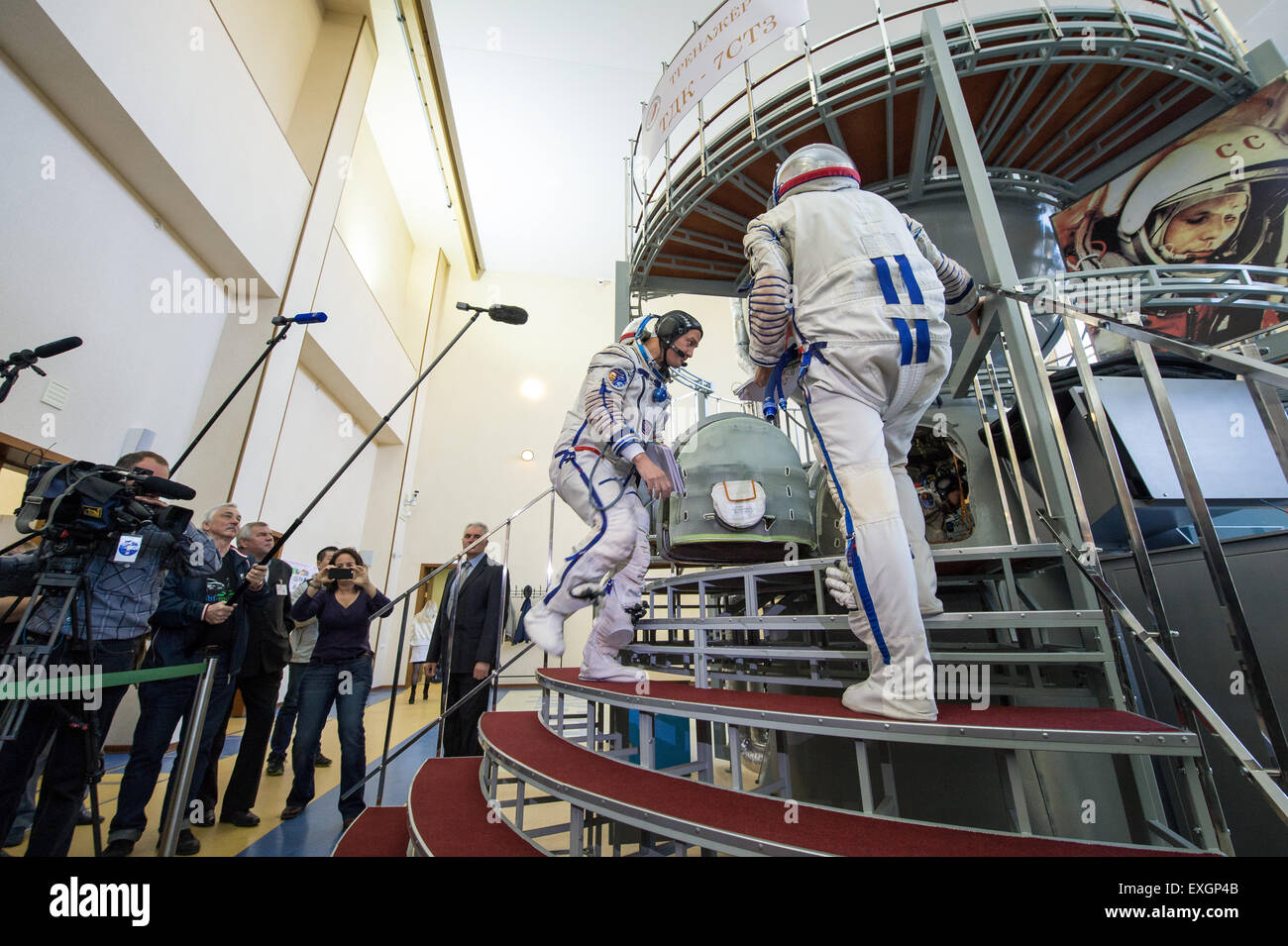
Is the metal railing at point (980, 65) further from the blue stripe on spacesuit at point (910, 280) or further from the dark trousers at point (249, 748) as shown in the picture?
the dark trousers at point (249, 748)

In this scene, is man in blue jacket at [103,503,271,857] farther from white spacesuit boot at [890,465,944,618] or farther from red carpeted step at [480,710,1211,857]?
white spacesuit boot at [890,465,944,618]

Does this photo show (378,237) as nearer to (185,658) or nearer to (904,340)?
(185,658)

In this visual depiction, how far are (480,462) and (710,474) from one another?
8.47m

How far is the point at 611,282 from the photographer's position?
12.5 meters

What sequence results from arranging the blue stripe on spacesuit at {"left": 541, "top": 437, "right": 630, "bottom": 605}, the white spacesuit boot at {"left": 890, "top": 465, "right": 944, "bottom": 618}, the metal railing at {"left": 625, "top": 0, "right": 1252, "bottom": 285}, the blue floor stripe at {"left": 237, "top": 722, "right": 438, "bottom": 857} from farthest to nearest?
the metal railing at {"left": 625, "top": 0, "right": 1252, "bottom": 285}
the blue floor stripe at {"left": 237, "top": 722, "right": 438, "bottom": 857}
the blue stripe on spacesuit at {"left": 541, "top": 437, "right": 630, "bottom": 605}
the white spacesuit boot at {"left": 890, "top": 465, "right": 944, "bottom": 618}

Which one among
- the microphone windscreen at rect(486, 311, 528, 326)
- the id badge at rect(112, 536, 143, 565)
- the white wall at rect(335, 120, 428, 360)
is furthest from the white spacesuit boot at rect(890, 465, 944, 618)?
the white wall at rect(335, 120, 428, 360)

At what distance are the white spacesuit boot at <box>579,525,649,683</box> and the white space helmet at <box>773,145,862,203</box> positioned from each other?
1.47 m

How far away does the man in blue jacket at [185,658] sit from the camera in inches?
94.8

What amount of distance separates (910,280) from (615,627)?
5.72ft

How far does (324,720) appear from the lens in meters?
2.95

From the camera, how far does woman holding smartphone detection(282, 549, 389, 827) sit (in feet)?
9.59

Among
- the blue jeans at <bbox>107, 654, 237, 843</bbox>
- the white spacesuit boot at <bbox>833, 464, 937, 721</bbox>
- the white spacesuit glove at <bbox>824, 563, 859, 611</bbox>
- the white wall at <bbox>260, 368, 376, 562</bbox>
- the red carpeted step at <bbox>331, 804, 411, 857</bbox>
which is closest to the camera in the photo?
the white spacesuit boot at <bbox>833, 464, 937, 721</bbox>

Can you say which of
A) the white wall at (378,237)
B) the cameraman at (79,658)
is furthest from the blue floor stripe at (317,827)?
the white wall at (378,237)

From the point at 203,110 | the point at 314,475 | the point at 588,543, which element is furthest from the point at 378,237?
the point at 588,543
